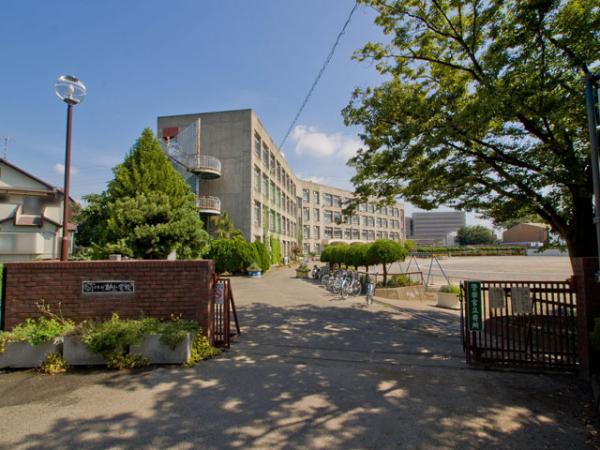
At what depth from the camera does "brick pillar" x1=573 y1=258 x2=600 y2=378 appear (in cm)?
473

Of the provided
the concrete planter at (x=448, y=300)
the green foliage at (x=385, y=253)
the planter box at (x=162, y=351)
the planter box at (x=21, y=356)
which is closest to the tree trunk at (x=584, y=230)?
the concrete planter at (x=448, y=300)

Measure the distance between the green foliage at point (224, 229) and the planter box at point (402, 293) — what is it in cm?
1343

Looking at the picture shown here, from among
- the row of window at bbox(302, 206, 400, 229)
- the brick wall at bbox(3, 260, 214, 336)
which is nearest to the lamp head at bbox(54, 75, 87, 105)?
the brick wall at bbox(3, 260, 214, 336)

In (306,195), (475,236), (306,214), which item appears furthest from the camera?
(475,236)

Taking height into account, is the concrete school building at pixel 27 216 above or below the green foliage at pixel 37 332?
above

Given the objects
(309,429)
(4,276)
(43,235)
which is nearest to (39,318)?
(4,276)

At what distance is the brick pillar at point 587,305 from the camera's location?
4.73 meters

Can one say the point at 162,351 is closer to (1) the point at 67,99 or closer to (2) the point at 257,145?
(1) the point at 67,99

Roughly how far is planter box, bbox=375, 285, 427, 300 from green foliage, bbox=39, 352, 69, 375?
12.0m

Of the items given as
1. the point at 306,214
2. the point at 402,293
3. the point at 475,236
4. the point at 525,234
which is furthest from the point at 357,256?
the point at 475,236

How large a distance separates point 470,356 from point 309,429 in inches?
150

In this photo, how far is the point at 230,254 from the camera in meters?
22.9

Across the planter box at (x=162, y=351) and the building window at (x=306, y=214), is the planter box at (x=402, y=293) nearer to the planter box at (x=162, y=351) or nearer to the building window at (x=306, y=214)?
the planter box at (x=162, y=351)

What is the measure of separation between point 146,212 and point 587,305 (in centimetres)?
1297
